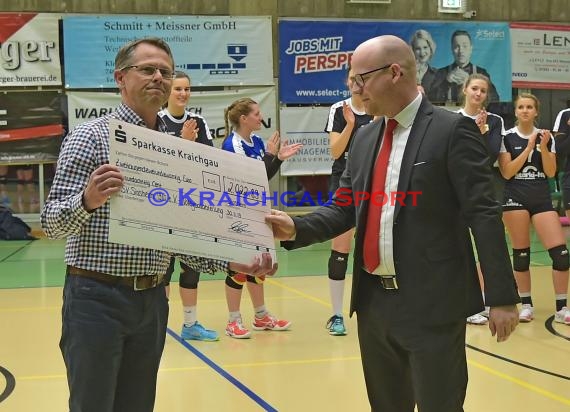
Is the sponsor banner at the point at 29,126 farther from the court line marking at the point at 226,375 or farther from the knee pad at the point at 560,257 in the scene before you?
the knee pad at the point at 560,257

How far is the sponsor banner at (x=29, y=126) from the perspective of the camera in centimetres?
1368

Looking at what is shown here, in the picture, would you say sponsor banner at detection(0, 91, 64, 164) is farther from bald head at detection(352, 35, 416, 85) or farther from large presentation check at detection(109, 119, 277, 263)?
bald head at detection(352, 35, 416, 85)

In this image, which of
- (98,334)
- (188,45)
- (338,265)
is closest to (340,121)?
(338,265)

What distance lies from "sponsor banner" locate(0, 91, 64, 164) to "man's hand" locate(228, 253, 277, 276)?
11484 millimetres

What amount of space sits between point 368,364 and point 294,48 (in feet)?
39.7

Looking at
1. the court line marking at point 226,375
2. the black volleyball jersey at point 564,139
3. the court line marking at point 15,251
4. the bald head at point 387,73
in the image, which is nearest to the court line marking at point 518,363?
the court line marking at point 226,375

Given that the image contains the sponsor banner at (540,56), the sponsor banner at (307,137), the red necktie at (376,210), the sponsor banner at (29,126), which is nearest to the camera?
the red necktie at (376,210)

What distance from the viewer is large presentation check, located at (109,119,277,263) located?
262 centimetres

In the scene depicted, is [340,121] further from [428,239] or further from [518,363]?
[428,239]

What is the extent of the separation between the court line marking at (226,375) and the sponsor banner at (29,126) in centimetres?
806

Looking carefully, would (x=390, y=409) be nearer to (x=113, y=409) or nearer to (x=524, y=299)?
(x=113, y=409)

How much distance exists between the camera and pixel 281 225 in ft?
10.4

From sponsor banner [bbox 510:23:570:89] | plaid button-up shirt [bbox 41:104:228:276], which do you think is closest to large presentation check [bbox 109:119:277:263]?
plaid button-up shirt [bbox 41:104:228:276]

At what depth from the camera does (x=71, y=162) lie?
268cm
